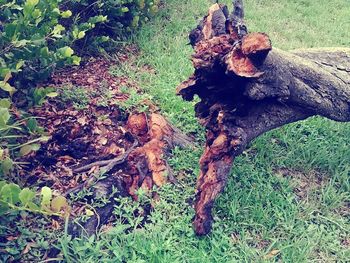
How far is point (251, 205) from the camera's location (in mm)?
3139

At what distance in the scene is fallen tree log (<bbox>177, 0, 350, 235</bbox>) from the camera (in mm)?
2670

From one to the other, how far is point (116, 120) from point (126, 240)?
118 cm

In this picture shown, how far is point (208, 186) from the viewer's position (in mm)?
2842

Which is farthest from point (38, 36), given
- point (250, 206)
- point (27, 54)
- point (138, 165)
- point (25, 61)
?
point (250, 206)

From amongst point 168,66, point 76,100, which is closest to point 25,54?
point 76,100

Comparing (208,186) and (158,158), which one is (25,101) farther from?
(208,186)

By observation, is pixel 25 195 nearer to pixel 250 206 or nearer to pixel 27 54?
pixel 27 54

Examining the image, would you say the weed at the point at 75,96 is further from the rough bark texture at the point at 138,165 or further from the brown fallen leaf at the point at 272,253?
the brown fallen leaf at the point at 272,253

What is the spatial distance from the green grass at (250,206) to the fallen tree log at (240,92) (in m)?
0.19

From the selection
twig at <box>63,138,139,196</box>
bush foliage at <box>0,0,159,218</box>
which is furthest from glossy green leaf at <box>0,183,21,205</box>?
twig at <box>63,138,139,196</box>

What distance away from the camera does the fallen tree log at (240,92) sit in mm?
2670

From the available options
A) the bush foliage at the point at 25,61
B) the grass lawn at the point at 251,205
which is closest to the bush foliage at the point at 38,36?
the bush foliage at the point at 25,61

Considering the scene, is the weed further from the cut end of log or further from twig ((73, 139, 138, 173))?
the cut end of log

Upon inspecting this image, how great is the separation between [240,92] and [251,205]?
817mm
